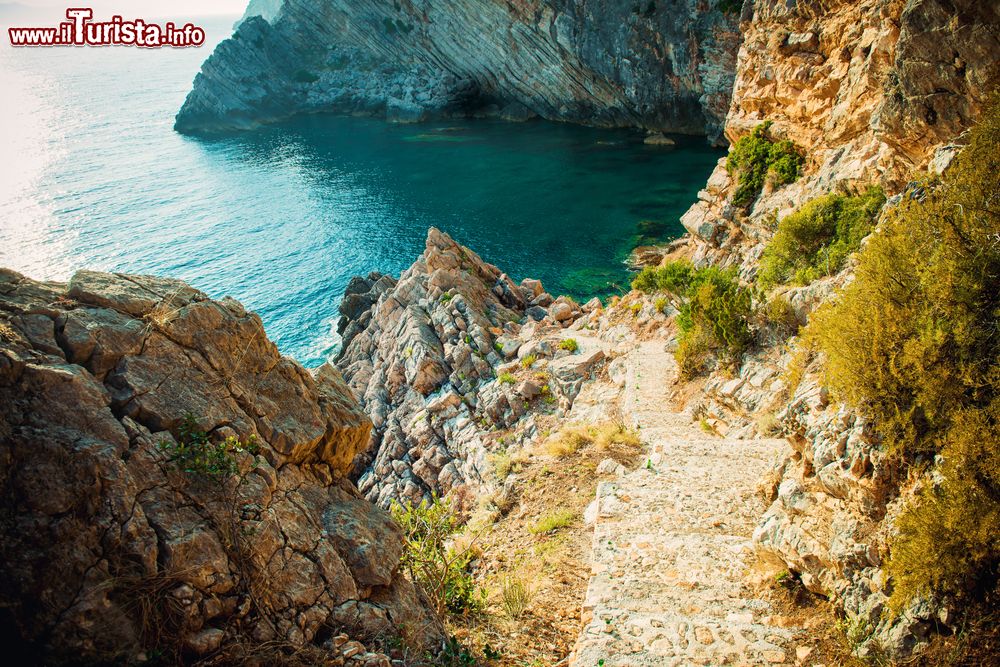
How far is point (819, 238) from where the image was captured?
20.6 metres

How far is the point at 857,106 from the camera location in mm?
23125

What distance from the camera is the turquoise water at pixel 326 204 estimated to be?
5469 centimetres

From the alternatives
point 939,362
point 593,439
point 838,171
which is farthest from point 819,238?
point 939,362

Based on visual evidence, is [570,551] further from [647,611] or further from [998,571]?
[998,571]

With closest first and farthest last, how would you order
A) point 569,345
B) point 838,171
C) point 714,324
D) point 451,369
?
point 714,324, point 838,171, point 569,345, point 451,369

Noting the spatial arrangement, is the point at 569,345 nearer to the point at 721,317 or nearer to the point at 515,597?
the point at 721,317

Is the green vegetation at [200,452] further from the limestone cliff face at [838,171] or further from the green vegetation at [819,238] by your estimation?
the green vegetation at [819,238]

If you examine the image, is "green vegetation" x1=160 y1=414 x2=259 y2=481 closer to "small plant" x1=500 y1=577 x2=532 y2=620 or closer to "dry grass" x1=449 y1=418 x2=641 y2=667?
"dry grass" x1=449 y1=418 x2=641 y2=667

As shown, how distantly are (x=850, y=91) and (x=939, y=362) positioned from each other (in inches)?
742

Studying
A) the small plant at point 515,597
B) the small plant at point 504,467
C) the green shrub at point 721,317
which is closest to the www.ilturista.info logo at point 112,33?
the small plant at point 504,467

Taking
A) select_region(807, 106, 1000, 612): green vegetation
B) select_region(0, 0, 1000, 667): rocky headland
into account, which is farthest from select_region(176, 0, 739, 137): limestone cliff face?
select_region(807, 106, 1000, 612): green vegetation

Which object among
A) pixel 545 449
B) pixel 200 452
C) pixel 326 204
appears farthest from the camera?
pixel 326 204

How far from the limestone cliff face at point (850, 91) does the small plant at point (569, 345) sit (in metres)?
8.33

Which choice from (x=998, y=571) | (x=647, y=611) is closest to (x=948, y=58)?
(x=998, y=571)
